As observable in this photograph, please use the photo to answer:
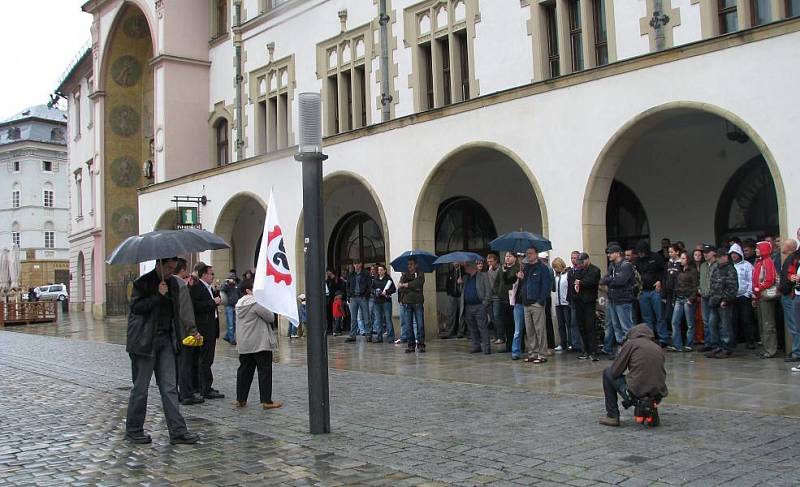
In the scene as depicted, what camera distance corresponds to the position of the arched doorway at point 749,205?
15.6 metres

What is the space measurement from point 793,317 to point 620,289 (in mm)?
2542

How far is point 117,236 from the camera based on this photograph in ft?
119

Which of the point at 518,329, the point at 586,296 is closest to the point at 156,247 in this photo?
the point at 518,329

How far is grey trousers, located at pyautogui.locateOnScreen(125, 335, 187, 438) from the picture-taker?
7.50m

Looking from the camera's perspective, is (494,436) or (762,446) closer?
(762,446)

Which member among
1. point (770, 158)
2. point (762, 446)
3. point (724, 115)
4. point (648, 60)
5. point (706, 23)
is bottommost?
point (762, 446)

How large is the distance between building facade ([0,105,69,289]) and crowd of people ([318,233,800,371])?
71.3m

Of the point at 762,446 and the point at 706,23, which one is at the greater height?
the point at 706,23

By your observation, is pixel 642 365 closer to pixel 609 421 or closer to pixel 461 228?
pixel 609 421

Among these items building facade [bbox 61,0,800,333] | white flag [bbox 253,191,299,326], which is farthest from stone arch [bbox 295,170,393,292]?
white flag [bbox 253,191,299,326]

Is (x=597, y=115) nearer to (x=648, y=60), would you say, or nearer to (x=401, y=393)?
(x=648, y=60)

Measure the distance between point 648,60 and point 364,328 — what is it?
8.86 meters

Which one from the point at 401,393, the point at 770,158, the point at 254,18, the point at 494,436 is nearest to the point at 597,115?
the point at 770,158

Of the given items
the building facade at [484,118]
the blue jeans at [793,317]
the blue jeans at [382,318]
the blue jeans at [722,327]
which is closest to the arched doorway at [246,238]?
the building facade at [484,118]
